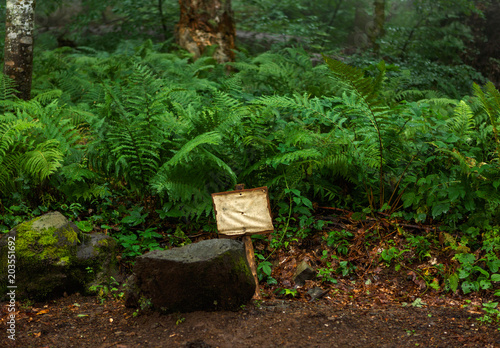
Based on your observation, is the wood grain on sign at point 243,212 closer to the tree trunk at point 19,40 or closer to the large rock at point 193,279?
the large rock at point 193,279

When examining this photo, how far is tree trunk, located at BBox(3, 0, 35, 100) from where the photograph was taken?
15.9 feet

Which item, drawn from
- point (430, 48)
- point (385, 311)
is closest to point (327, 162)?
point (385, 311)

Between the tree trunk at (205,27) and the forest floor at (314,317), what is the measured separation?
5.78 m

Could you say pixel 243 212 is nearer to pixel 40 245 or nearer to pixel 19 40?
pixel 40 245

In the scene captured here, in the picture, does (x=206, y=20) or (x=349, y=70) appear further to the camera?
(x=206, y=20)

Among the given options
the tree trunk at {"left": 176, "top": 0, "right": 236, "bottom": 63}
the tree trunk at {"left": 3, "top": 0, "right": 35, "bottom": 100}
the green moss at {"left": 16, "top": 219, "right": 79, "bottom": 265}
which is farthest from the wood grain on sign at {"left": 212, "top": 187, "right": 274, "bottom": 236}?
the tree trunk at {"left": 176, "top": 0, "right": 236, "bottom": 63}

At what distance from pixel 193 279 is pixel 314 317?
2.85ft

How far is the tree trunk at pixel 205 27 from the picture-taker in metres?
8.42

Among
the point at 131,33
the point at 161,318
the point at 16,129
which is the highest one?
the point at 131,33

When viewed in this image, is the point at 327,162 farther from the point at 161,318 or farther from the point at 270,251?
the point at 161,318

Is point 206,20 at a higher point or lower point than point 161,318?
higher

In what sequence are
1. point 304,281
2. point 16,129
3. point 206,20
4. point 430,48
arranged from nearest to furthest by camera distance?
point 304,281 → point 16,129 → point 206,20 → point 430,48

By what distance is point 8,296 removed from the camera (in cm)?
315

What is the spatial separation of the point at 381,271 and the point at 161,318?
1913 millimetres
